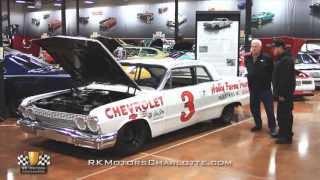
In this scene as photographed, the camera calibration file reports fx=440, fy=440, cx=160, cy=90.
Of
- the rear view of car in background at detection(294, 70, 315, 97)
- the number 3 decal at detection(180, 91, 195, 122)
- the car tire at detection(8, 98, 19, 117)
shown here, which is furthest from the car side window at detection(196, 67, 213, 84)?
the rear view of car in background at detection(294, 70, 315, 97)

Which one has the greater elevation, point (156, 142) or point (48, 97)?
point (48, 97)

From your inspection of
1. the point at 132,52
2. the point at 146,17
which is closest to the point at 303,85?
the point at 132,52

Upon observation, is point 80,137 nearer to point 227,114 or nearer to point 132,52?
point 227,114

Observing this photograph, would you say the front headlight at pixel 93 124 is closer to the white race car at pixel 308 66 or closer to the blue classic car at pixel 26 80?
the blue classic car at pixel 26 80

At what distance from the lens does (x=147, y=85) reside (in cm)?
689

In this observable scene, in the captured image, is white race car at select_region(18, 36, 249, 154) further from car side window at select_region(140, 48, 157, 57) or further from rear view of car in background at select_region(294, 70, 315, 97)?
car side window at select_region(140, 48, 157, 57)

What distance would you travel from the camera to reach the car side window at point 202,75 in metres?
7.65

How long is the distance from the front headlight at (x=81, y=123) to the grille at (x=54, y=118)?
0.17 ft

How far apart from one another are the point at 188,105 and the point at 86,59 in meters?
1.79

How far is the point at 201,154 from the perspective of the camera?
6.36 meters

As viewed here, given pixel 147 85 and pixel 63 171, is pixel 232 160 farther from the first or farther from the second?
pixel 63 171

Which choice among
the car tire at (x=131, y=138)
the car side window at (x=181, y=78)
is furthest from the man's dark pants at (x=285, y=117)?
the car tire at (x=131, y=138)

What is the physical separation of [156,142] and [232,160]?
4.74 ft

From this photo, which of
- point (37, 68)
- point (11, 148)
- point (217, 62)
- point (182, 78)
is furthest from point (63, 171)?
point (217, 62)
